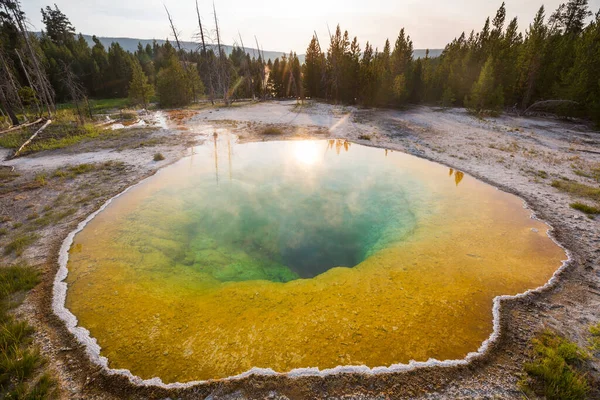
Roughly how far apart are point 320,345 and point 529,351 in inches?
157

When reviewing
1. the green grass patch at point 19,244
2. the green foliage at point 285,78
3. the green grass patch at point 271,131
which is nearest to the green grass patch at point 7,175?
the green grass patch at point 19,244

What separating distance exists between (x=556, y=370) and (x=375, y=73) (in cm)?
4182

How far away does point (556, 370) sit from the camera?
438 cm

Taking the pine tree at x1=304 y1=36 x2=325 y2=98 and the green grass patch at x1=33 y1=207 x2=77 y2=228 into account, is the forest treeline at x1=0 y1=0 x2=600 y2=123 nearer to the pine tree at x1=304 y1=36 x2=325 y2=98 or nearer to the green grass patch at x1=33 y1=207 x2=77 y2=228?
the pine tree at x1=304 y1=36 x2=325 y2=98

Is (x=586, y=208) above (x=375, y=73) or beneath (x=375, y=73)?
beneath

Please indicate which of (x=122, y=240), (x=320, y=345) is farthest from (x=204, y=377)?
(x=122, y=240)

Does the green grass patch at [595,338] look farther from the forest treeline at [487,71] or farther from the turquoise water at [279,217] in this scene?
the forest treeline at [487,71]

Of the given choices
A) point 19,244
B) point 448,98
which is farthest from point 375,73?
point 19,244

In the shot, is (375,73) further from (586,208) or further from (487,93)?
(586,208)

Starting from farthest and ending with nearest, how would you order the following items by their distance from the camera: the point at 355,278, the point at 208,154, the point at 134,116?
the point at 134,116 < the point at 208,154 < the point at 355,278

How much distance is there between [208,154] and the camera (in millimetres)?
17141

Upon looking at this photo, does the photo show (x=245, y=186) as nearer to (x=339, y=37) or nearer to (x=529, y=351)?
(x=529, y=351)

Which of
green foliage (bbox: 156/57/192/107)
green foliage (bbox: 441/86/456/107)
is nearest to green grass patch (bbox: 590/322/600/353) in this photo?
green foliage (bbox: 441/86/456/107)

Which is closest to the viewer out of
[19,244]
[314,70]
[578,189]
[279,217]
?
[19,244]
